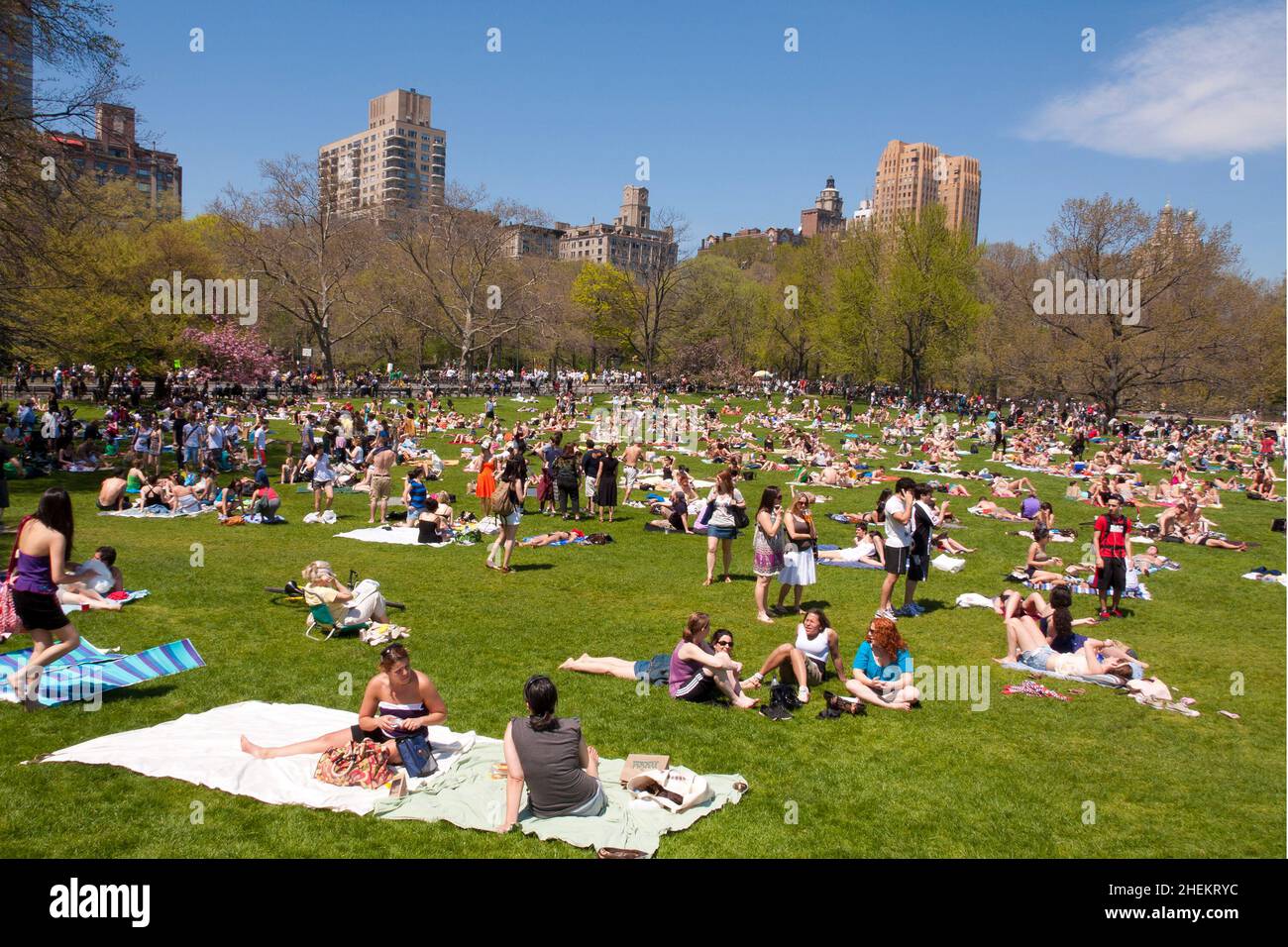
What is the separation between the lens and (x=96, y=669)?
7973 mm

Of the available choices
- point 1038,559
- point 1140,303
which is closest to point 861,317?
point 1140,303

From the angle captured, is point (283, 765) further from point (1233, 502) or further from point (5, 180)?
point (1233, 502)

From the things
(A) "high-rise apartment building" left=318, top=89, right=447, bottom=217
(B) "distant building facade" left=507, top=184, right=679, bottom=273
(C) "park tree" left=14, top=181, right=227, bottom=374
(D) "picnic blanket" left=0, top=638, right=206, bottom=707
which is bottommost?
(D) "picnic blanket" left=0, top=638, right=206, bottom=707

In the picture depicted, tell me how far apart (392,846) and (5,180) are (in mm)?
19848

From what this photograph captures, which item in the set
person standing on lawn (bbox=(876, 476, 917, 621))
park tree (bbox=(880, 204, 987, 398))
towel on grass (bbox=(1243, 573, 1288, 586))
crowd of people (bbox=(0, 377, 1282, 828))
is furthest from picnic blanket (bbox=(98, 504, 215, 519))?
park tree (bbox=(880, 204, 987, 398))

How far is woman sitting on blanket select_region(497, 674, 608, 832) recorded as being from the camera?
5836 millimetres

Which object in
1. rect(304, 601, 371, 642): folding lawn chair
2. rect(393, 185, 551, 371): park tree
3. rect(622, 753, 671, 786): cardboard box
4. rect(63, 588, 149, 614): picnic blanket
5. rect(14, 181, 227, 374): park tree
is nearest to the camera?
rect(622, 753, 671, 786): cardboard box

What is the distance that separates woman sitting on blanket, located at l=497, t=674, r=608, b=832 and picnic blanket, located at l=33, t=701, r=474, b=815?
0.82 metres

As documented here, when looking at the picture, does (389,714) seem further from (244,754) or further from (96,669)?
(96,669)

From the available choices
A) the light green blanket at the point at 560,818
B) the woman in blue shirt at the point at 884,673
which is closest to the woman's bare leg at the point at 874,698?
the woman in blue shirt at the point at 884,673

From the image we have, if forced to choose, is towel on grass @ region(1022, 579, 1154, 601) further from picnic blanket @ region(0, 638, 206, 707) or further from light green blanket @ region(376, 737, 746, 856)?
picnic blanket @ region(0, 638, 206, 707)

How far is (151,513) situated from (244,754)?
12.3 m

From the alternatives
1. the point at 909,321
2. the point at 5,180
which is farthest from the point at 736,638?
the point at 909,321

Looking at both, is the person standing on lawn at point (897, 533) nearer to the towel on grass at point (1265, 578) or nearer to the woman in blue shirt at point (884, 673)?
the woman in blue shirt at point (884, 673)
